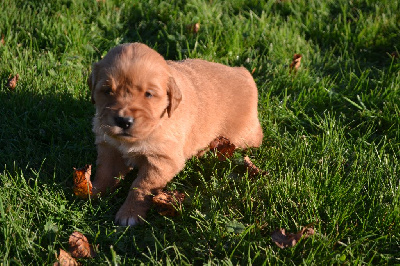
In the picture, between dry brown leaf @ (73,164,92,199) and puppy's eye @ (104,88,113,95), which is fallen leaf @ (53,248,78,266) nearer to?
dry brown leaf @ (73,164,92,199)

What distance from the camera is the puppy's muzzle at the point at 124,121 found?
3014 mm

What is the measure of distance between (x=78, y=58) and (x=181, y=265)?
3.04m

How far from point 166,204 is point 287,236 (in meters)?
0.92

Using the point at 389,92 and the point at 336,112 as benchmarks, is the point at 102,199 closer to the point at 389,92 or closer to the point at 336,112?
the point at 336,112

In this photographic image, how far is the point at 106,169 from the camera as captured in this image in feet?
12.1

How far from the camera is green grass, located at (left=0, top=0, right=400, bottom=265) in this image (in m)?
3.12

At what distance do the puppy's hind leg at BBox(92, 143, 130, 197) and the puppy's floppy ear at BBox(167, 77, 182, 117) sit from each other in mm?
660

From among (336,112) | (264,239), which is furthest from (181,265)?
(336,112)

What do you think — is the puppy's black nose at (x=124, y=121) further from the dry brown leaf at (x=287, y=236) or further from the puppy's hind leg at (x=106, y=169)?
the dry brown leaf at (x=287, y=236)

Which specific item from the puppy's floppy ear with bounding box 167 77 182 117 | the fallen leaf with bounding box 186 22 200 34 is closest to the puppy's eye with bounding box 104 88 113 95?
the puppy's floppy ear with bounding box 167 77 182 117

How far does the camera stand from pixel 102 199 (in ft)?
11.7

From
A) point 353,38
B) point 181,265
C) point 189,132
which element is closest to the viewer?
point 181,265

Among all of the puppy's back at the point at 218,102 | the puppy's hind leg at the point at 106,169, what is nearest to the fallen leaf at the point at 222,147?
the puppy's back at the point at 218,102

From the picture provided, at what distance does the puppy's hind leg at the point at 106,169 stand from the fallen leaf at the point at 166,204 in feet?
1.31
